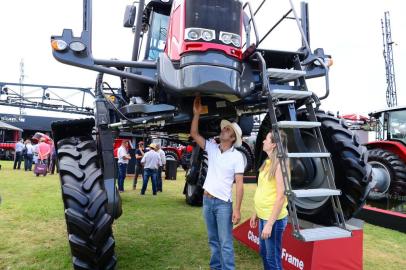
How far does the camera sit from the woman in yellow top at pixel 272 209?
348 centimetres

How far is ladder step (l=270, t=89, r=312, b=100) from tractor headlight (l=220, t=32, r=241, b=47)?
1.92 ft

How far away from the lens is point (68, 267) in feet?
14.6

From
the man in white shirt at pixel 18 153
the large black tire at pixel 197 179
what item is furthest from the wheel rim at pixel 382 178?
the man in white shirt at pixel 18 153

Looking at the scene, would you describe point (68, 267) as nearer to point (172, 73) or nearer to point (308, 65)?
point (172, 73)

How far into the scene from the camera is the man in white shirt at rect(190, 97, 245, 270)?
12.5 feet

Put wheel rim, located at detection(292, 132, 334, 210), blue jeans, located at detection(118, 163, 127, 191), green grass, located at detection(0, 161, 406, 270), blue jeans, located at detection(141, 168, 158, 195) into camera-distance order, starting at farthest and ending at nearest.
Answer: blue jeans, located at detection(118, 163, 127, 191) → blue jeans, located at detection(141, 168, 158, 195) → green grass, located at detection(0, 161, 406, 270) → wheel rim, located at detection(292, 132, 334, 210)

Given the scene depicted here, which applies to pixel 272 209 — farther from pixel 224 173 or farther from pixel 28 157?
pixel 28 157

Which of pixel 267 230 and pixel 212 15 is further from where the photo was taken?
pixel 212 15

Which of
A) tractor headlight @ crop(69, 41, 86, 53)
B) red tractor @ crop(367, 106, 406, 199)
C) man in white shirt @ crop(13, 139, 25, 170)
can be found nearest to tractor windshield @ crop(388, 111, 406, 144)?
red tractor @ crop(367, 106, 406, 199)

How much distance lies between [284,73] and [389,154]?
723 cm

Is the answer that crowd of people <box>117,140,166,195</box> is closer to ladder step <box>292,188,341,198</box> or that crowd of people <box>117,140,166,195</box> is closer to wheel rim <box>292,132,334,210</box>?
wheel rim <box>292,132,334,210</box>

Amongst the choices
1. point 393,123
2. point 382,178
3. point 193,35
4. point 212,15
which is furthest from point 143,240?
point 393,123

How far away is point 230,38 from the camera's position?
149 inches

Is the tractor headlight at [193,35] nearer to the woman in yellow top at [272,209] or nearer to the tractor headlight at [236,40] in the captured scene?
the tractor headlight at [236,40]
